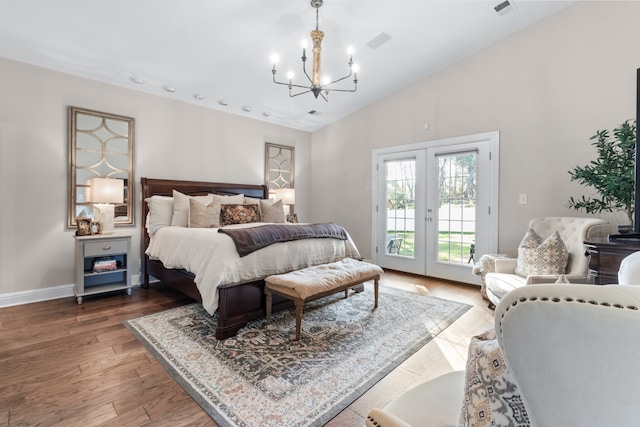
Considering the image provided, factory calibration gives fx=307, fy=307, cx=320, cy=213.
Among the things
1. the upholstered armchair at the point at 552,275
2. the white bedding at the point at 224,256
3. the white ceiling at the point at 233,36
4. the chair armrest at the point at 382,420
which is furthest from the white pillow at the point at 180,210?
the chair armrest at the point at 382,420

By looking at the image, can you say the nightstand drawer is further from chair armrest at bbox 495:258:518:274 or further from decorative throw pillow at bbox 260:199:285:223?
chair armrest at bbox 495:258:518:274

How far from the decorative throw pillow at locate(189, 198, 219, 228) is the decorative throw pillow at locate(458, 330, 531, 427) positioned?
3.50 m

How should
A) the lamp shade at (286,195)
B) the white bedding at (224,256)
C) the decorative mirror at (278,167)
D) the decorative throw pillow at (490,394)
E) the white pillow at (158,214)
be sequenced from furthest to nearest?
1. the decorative mirror at (278,167)
2. the lamp shade at (286,195)
3. the white pillow at (158,214)
4. the white bedding at (224,256)
5. the decorative throw pillow at (490,394)

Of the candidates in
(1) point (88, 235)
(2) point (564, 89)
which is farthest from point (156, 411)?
(2) point (564, 89)

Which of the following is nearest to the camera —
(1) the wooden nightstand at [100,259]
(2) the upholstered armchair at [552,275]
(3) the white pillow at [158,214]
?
(2) the upholstered armchair at [552,275]

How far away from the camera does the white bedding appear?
2463 millimetres

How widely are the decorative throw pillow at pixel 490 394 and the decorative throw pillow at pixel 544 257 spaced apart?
2.47m

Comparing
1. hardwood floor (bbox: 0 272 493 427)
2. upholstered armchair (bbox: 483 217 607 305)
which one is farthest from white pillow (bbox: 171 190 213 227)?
upholstered armchair (bbox: 483 217 607 305)

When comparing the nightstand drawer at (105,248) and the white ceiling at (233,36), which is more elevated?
the white ceiling at (233,36)

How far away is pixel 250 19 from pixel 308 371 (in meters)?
3.12

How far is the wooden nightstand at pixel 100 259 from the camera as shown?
10.7 feet

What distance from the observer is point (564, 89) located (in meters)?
3.35

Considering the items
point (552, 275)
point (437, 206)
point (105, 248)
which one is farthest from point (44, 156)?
point (552, 275)

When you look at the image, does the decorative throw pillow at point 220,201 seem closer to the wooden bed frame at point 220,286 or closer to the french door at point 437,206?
the wooden bed frame at point 220,286
